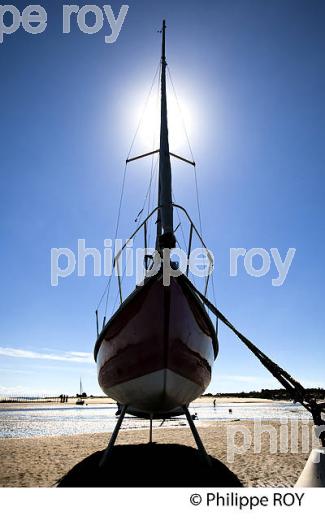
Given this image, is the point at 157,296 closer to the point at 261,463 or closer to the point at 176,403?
the point at 176,403

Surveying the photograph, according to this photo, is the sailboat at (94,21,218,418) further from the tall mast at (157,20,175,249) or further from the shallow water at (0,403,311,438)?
the shallow water at (0,403,311,438)

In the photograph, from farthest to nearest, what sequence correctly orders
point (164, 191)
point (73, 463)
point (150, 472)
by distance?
point (164, 191) → point (73, 463) → point (150, 472)

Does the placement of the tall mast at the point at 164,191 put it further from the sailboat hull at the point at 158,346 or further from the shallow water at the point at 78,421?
the shallow water at the point at 78,421

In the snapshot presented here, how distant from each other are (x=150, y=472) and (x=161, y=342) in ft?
11.1

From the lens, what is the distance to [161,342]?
A: 875 centimetres

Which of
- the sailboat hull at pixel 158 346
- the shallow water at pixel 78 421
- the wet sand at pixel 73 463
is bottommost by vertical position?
the shallow water at pixel 78 421

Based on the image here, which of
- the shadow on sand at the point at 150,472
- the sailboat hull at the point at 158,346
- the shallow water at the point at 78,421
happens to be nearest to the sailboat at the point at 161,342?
the sailboat hull at the point at 158,346

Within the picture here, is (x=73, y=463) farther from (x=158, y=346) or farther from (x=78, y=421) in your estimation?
(x=78, y=421)

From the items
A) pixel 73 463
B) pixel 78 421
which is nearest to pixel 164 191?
pixel 73 463

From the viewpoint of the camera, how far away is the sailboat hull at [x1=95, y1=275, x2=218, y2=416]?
29.0 feet

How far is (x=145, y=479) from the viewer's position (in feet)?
26.3

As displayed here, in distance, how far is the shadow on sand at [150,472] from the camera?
7566 millimetres
